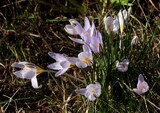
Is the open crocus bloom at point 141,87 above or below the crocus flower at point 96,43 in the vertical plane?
below

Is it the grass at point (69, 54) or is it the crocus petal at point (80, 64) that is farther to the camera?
the grass at point (69, 54)

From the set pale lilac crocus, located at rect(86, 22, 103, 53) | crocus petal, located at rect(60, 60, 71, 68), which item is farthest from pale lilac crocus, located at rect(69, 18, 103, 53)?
crocus petal, located at rect(60, 60, 71, 68)

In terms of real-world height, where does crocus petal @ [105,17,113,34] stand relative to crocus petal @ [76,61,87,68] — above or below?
above

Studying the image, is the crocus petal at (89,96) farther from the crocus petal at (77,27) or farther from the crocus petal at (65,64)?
the crocus petal at (77,27)

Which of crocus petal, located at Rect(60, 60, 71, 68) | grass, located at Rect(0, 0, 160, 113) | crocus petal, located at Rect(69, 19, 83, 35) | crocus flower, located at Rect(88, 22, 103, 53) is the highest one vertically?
crocus petal, located at Rect(69, 19, 83, 35)

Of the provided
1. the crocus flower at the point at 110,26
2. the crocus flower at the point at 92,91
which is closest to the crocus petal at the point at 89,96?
the crocus flower at the point at 92,91

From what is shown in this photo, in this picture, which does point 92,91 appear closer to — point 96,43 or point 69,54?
point 96,43

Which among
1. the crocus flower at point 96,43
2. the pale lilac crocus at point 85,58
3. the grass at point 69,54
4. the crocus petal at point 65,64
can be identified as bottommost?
the grass at point 69,54

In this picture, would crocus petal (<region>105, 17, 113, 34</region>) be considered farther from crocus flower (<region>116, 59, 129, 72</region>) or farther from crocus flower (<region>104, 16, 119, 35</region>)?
crocus flower (<region>116, 59, 129, 72</region>)
